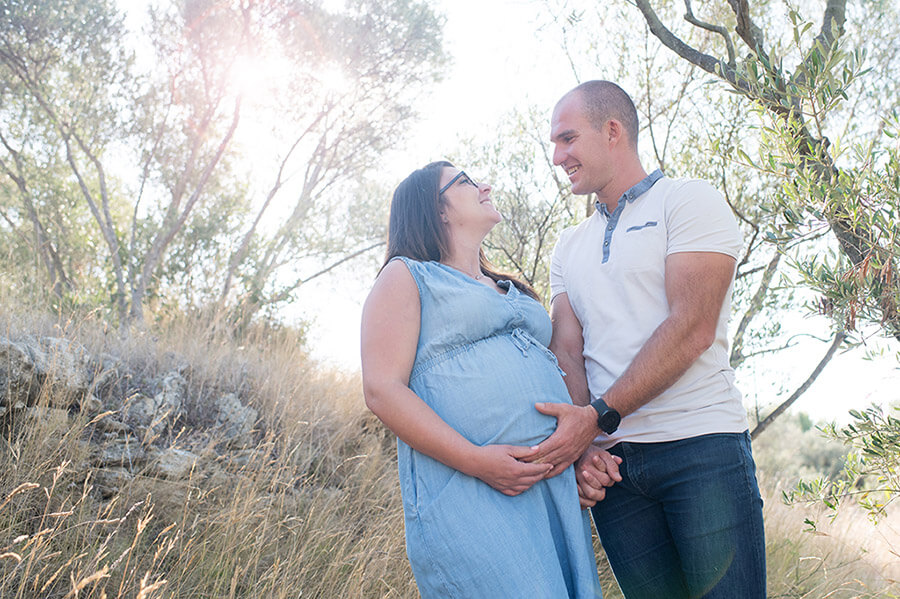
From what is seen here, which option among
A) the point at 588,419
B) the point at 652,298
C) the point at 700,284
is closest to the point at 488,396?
the point at 588,419

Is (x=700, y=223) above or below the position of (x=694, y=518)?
above

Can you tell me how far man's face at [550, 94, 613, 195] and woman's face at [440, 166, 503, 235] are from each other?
369 mm

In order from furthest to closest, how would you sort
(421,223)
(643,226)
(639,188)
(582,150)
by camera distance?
1. (421,223)
2. (582,150)
3. (639,188)
4. (643,226)

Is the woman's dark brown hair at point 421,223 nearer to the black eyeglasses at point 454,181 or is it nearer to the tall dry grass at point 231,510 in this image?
the black eyeglasses at point 454,181

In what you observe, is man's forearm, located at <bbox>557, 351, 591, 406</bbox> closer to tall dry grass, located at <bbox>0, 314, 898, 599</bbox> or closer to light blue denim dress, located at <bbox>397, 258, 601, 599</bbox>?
light blue denim dress, located at <bbox>397, 258, 601, 599</bbox>

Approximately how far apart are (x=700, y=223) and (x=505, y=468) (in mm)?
1070

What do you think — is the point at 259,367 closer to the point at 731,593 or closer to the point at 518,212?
the point at 518,212

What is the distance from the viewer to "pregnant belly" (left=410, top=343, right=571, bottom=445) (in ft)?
7.22

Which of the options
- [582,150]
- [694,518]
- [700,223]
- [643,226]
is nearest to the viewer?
[694,518]

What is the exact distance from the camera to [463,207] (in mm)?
2840

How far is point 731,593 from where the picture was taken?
2.11 m

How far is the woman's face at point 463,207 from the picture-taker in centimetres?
284

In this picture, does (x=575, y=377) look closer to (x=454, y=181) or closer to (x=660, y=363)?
(x=660, y=363)

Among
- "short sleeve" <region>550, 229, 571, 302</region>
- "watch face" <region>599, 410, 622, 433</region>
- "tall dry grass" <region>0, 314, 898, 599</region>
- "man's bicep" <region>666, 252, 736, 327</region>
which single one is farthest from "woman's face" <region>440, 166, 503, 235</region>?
"tall dry grass" <region>0, 314, 898, 599</region>
